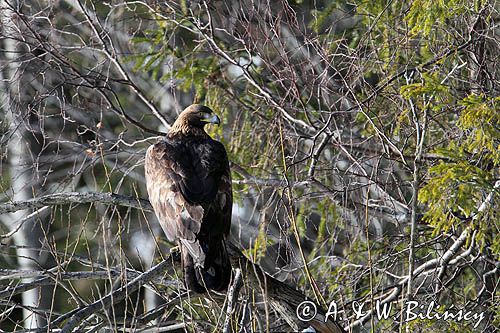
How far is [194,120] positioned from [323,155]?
69.7 inches

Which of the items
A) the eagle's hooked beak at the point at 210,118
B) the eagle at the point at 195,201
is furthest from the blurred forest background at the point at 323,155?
the eagle's hooked beak at the point at 210,118

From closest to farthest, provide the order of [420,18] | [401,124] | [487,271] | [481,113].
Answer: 1. [481,113]
2. [420,18]
3. [401,124]
4. [487,271]

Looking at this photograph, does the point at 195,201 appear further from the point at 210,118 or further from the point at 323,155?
the point at 323,155

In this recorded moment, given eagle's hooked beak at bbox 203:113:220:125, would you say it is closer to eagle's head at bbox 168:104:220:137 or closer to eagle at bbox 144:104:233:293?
eagle's head at bbox 168:104:220:137

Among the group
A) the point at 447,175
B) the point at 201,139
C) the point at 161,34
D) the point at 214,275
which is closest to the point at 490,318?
the point at 447,175

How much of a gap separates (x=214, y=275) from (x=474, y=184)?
1.64m

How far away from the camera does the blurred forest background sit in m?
5.28

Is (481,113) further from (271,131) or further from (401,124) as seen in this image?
(271,131)

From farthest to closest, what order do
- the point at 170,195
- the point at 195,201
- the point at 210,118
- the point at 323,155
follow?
1. the point at 323,155
2. the point at 210,118
3. the point at 170,195
4. the point at 195,201

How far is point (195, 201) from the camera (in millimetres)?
5828

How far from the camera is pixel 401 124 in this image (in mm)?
6465

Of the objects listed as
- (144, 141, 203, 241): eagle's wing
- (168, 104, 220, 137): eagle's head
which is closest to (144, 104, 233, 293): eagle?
(144, 141, 203, 241): eagle's wing

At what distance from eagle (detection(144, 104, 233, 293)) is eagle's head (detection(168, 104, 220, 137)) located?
14 centimetres

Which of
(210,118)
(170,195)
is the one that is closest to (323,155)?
(210,118)
